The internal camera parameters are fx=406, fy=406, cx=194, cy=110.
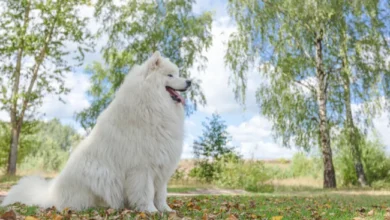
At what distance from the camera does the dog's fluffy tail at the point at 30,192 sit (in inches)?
227

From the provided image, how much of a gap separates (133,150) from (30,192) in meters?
1.91

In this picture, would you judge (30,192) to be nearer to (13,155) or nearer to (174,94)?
(174,94)

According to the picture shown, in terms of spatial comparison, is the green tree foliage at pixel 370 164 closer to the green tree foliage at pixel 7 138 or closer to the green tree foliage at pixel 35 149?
the green tree foliage at pixel 35 149

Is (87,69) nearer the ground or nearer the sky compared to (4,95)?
nearer the sky

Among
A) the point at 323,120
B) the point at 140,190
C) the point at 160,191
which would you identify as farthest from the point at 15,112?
the point at 140,190

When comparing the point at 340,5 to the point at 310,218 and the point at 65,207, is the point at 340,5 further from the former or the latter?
the point at 65,207

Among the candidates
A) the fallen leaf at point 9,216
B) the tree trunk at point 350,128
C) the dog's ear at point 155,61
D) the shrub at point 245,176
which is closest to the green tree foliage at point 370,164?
the tree trunk at point 350,128

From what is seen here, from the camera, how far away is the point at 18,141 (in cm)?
2077

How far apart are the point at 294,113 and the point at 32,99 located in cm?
1252

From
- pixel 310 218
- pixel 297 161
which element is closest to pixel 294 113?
pixel 297 161

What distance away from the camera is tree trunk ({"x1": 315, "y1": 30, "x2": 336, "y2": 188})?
1700cm

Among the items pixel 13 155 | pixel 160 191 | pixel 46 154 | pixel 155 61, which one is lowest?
pixel 160 191

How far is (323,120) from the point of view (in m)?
17.0

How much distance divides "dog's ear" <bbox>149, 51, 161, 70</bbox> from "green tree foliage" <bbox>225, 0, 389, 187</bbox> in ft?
40.2
